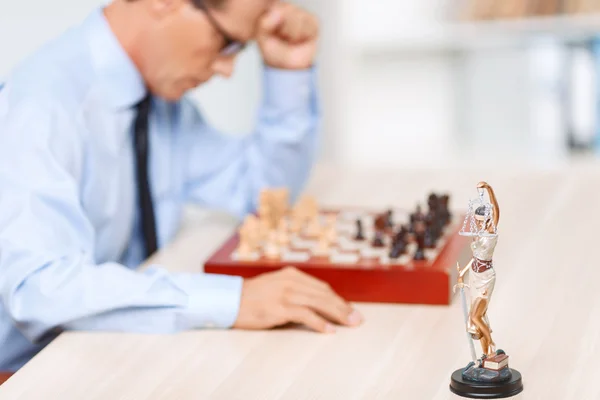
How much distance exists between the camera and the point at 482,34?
13.4 ft

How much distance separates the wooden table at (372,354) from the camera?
1.37m

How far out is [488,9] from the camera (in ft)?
13.2

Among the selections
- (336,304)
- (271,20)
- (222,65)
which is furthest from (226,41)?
(336,304)

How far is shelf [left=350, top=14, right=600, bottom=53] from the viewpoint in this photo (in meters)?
3.99

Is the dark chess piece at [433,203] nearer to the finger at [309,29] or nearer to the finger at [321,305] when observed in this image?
the finger at [321,305]

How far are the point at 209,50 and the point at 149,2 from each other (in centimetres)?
15

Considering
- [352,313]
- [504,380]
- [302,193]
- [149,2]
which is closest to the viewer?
[504,380]

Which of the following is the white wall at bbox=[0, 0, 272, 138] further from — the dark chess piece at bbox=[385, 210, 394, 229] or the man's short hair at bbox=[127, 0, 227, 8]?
the dark chess piece at bbox=[385, 210, 394, 229]

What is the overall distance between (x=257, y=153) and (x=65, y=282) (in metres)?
0.86

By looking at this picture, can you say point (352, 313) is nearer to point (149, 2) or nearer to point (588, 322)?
point (588, 322)

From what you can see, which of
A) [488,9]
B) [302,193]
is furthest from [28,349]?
[488,9]

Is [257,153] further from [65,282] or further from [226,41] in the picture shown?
[65,282]

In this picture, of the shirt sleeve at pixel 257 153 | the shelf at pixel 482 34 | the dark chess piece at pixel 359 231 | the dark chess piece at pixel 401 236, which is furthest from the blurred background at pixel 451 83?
the dark chess piece at pixel 401 236

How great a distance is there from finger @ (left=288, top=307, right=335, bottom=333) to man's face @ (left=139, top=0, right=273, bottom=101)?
24.8 inches
